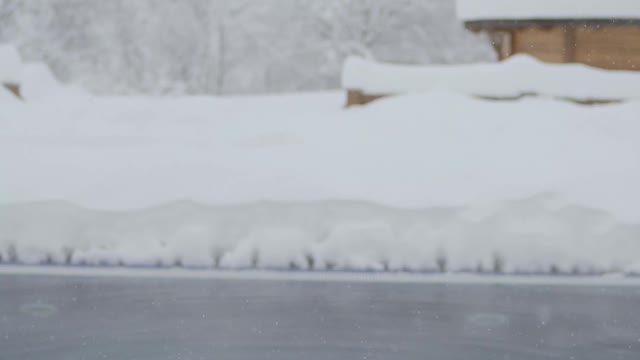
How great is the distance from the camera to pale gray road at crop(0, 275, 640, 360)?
5078mm

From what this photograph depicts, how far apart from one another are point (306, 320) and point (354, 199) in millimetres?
2673

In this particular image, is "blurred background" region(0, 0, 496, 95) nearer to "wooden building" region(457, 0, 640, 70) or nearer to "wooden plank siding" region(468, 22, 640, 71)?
"wooden plank siding" region(468, 22, 640, 71)

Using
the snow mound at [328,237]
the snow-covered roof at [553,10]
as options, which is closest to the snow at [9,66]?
the snow-covered roof at [553,10]

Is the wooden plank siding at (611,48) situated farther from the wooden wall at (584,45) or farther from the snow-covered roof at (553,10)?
the snow-covered roof at (553,10)

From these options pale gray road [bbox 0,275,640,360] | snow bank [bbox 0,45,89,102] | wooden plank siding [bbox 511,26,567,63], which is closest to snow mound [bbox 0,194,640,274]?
pale gray road [bbox 0,275,640,360]

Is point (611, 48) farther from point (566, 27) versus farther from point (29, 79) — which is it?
point (29, 79)

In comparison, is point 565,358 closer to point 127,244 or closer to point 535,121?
point 127,244

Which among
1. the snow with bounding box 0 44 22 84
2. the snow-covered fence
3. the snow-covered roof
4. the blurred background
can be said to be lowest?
the blurred background

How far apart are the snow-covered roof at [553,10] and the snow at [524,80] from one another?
199 inches

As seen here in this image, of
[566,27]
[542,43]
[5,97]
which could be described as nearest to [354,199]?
[5,97]

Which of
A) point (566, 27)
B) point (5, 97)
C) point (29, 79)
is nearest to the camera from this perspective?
point (5, 97)

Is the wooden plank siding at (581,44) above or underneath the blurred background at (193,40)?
above

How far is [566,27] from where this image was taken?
20.5m

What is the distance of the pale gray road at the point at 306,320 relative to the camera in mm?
5078
